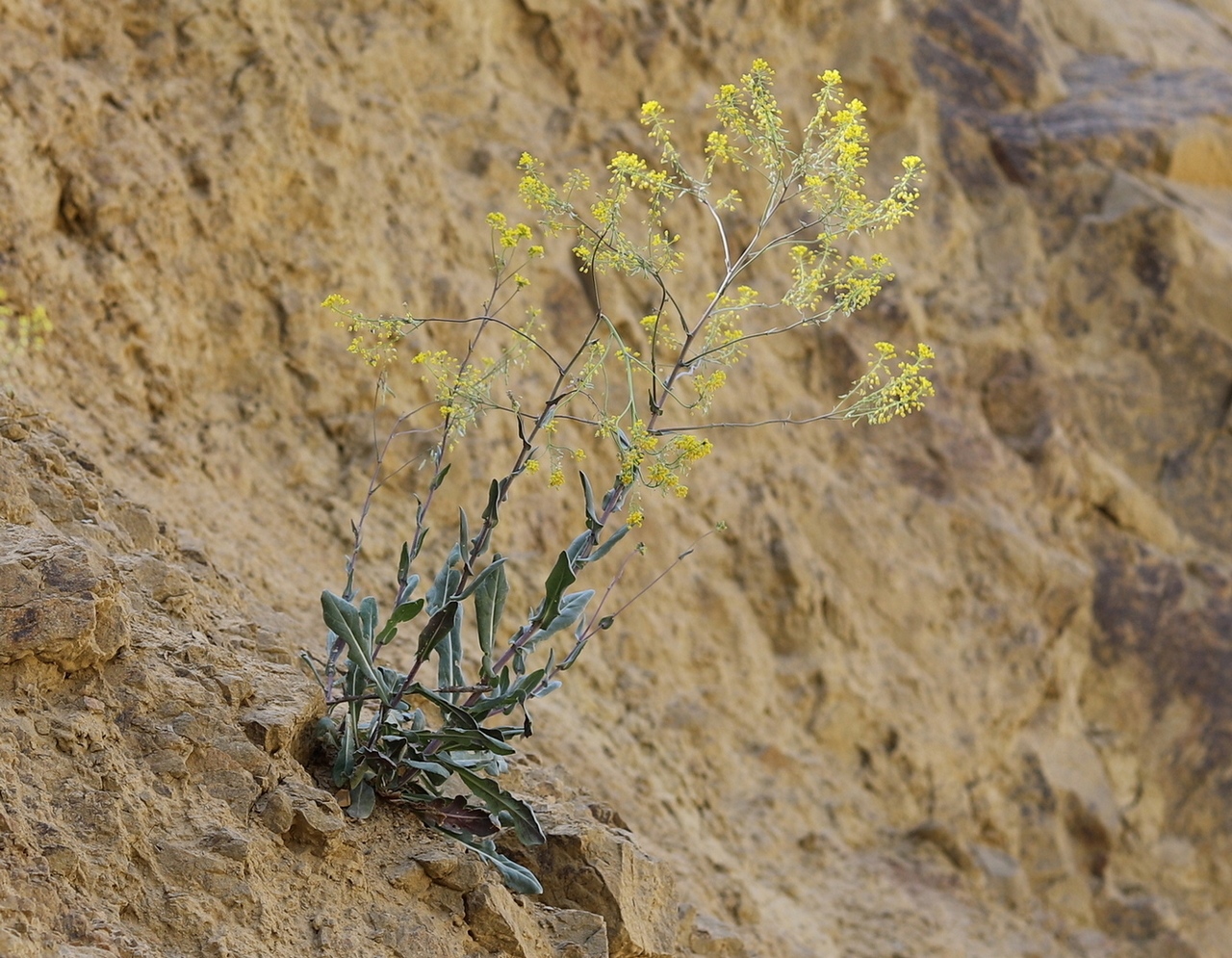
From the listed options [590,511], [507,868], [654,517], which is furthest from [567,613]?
[654,517]

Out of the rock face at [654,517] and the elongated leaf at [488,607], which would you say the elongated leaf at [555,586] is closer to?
the elongated leaf at [488,607]

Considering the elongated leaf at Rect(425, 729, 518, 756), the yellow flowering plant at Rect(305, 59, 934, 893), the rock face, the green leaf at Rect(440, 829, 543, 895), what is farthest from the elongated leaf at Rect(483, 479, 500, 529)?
the green leaf at Rect(440, 829, 543, 895)

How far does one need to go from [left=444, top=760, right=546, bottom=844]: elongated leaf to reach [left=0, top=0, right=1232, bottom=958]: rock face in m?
0.15

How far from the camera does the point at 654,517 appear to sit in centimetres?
666

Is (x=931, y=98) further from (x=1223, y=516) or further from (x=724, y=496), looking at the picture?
(x=724, y=496)

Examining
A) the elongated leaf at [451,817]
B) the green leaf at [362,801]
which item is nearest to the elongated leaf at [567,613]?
the elongated leaf at [451,817]

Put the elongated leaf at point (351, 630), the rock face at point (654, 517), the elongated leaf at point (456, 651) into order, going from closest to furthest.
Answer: the rock face at point (654, 517) → the elongated leaf at point (351, 630) → the elongated leaf at point (456, 651)

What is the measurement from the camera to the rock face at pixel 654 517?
3156 mm

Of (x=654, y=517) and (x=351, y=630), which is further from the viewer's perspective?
(x=654, y=517)

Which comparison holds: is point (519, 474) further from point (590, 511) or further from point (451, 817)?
point (451, 817)

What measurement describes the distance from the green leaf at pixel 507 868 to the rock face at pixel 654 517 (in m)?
0.05

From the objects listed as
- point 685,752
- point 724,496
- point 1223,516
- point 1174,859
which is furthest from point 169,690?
point 1223,516

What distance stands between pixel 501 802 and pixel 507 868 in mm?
164

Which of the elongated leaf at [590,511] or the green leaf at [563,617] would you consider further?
the green leaf at [563,617]
